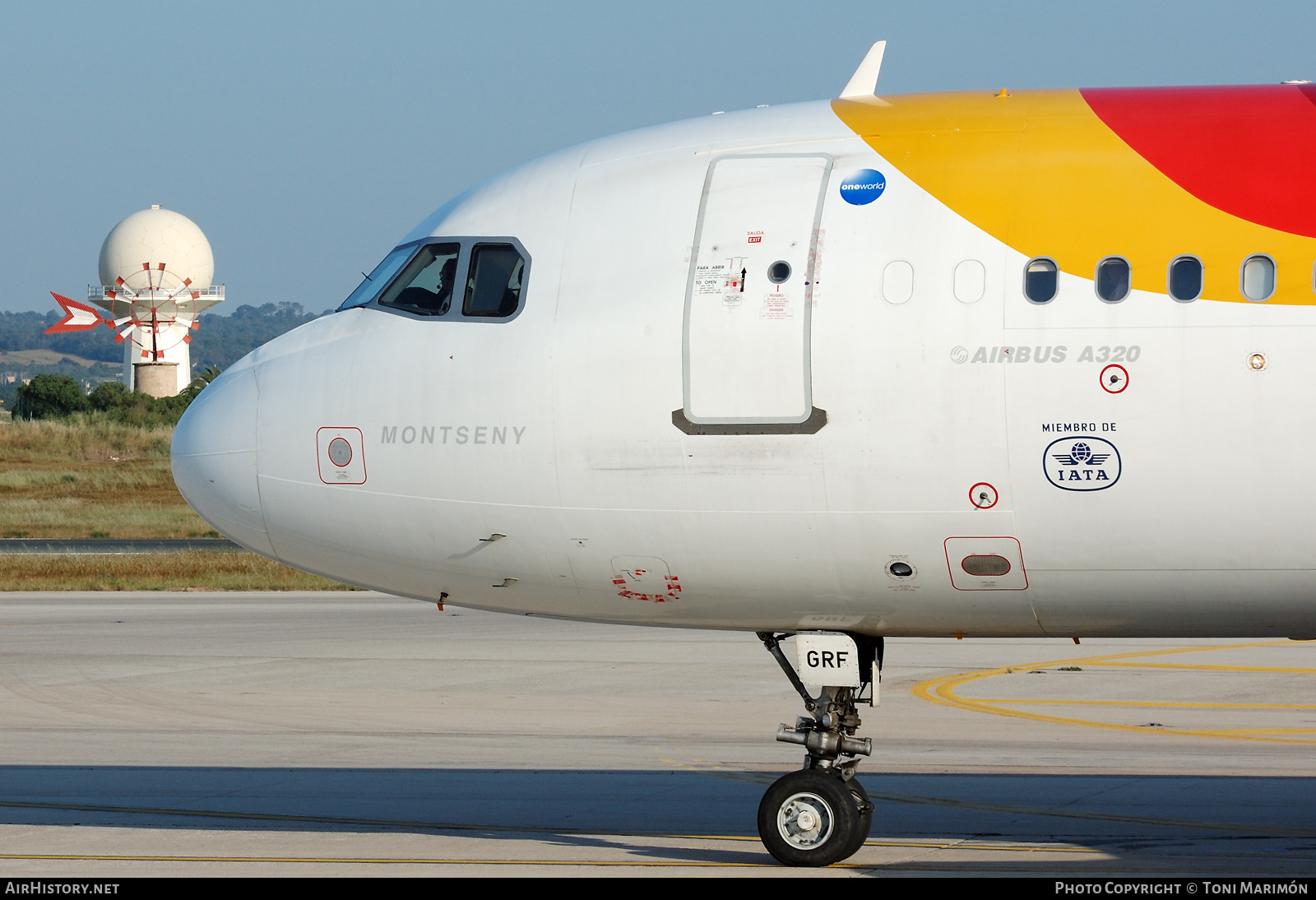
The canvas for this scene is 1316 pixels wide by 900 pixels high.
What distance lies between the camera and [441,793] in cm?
1441

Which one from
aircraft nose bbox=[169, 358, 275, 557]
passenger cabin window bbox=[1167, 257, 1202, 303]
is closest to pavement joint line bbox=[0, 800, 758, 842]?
→ aircraft nose bbox=[169, 358, 275, 557]

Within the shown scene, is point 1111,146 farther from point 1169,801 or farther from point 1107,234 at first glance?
point 1169,801

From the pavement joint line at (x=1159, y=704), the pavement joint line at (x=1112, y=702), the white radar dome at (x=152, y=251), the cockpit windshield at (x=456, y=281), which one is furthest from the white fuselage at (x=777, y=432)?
the white radar dome at (x=152, y=251)

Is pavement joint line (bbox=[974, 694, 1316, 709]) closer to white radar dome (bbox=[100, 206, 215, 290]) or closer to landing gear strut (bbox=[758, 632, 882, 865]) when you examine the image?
landing gear strut (bbox=[758, 632, 882, 865])

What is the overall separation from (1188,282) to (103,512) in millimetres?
56391

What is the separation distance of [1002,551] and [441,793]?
685cm

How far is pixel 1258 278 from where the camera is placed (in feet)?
30.5

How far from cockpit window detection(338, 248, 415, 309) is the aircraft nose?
920mm

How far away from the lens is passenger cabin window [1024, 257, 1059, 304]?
957cm

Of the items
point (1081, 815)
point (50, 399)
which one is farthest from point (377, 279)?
point (50, 399)

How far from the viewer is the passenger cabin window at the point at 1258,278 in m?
9.26

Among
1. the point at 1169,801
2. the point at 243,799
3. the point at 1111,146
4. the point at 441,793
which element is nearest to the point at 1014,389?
the point at 1111,146

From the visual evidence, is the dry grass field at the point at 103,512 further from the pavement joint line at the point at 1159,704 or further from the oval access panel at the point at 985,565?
the oval access panel at the point at 985,565

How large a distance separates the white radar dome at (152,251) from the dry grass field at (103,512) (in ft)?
84.1
